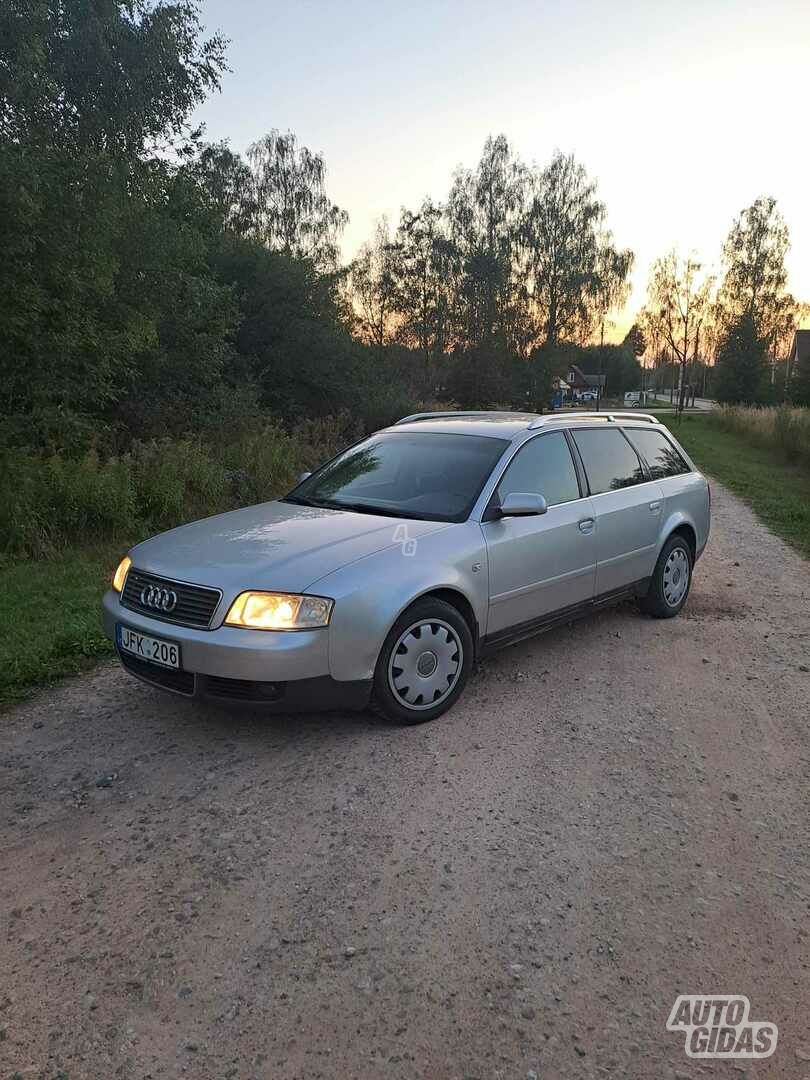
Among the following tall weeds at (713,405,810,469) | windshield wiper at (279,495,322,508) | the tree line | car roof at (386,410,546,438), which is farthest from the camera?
the tree line

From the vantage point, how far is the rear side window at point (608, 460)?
18.5 ft

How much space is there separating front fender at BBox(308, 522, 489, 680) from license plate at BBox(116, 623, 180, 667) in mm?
793

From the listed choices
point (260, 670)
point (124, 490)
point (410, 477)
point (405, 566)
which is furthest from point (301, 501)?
point (124, 490)

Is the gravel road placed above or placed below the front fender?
below

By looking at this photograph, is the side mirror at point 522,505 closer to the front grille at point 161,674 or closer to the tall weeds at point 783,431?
the front grille at point 161,674

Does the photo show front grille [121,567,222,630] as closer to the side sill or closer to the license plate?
the license plate

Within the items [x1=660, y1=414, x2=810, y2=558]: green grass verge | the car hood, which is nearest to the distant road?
[x1=660, y1=414, x2=810, y2=558]: green grass verge

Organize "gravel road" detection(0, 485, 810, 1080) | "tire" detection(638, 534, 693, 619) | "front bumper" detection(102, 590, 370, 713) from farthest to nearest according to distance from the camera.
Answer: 1. "tire" detection(638, 534, 693, 619)
2. "front bumper" detection(102, 590, 370, 713)
3. "gravel road" detection(0, 485, 810, 1080)

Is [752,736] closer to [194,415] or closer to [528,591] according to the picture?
[528,591]

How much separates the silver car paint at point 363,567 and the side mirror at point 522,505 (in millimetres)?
147

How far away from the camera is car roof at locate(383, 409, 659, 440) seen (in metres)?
5.34

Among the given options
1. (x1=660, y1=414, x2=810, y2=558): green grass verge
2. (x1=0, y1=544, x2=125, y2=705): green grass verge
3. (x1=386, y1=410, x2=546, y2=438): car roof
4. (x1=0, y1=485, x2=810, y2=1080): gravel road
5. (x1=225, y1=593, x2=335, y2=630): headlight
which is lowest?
(x1=660, y1=414, x2=810, y2=558): green grass verge

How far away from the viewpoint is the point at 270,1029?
2.23 meters

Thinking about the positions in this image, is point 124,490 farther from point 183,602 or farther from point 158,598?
point 183,602
